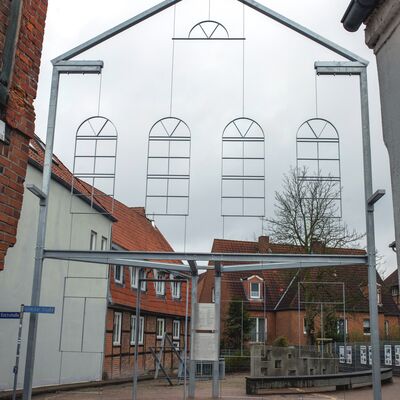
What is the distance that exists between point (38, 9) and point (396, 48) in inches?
130

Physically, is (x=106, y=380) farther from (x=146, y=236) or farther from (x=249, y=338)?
(x=146, y=236)

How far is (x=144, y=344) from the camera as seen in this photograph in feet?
78.7

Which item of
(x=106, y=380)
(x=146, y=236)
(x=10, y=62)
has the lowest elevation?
(x=106, y=380)

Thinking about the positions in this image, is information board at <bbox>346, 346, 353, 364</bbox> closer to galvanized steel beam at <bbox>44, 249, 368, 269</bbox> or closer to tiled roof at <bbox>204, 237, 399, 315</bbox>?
tiled roof at <bbox>204, 237, 399, 315</bbox>

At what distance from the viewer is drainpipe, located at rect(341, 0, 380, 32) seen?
3511mm

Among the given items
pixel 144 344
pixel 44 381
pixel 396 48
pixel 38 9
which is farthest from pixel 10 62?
pixel 144 344

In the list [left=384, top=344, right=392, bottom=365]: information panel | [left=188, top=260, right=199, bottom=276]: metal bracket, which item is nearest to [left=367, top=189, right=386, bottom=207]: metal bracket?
[left=188, top=260, right=199, bottom=276]: metal bracket

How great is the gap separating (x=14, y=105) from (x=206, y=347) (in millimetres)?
8632

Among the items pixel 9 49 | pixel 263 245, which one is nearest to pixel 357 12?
pixel 9 49

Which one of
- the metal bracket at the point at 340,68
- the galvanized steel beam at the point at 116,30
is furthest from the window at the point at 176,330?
the metal bracket at the point at 340,68

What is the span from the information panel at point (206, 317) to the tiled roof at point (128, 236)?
19.7ft

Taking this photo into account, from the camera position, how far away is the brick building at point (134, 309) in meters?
21.1

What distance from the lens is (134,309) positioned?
2300 cm

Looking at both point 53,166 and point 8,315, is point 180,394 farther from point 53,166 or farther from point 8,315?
point 8,315
